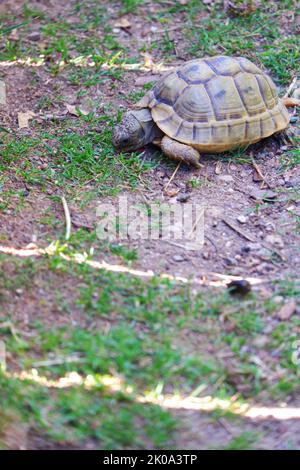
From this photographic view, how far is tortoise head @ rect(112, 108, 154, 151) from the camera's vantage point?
14.6 feet

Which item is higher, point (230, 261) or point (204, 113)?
point (204, 113)

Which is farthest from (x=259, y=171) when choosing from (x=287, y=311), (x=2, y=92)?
(x=2, y=92)

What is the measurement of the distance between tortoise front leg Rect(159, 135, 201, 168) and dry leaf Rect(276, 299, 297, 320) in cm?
137

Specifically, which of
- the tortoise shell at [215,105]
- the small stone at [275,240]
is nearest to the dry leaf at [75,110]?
the tortoise shell at [215,105]

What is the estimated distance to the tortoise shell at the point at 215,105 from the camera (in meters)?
4.37

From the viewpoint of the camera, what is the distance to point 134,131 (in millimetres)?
4449

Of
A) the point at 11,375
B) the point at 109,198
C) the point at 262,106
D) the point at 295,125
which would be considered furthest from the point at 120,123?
the point at 11,375

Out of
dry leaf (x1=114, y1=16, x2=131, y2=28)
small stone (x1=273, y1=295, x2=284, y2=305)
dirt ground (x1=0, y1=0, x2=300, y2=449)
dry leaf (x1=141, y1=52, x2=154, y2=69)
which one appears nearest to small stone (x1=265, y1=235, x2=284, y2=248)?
dirt ground (x1=0, y1=0, x2=300, y2=449)

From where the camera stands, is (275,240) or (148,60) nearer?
(275,240)

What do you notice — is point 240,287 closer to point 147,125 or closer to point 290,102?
point 147,125

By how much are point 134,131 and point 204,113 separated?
1.60 ft

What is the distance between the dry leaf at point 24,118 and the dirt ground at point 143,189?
0.10 feet

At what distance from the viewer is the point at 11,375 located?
114 inches

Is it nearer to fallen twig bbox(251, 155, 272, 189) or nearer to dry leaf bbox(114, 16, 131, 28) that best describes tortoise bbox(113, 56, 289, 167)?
fallen twig bbox(251, 155, 272, 189)
